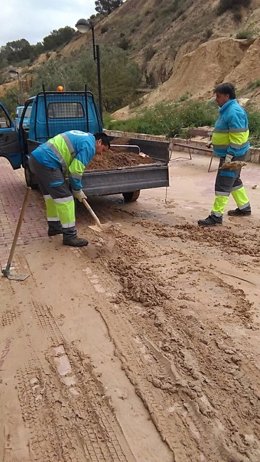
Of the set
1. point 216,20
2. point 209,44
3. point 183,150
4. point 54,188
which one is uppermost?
point 216,20

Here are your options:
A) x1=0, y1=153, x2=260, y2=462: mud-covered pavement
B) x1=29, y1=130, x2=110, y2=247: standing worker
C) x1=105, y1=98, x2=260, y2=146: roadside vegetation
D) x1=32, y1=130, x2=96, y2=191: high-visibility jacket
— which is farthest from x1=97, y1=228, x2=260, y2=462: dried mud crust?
x1=105, y1=98, x2=260, y2=146: roadside vegetation

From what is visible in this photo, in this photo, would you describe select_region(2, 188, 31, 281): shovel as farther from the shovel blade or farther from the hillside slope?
the hillside slope

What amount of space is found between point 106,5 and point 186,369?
8004 centimetres

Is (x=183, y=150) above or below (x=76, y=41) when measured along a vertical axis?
below

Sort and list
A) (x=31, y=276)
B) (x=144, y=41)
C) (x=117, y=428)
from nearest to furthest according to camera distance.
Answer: (x=117, y=428) < (x=31, y=276) < (x=144, y=41)

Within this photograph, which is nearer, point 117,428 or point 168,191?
point 117,428

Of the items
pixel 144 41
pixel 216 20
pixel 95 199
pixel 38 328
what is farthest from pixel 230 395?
pixel 144 41

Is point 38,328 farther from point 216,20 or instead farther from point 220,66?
point 216,20

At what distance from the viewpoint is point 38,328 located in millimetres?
3695

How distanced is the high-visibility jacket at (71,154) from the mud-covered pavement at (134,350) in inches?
37.2

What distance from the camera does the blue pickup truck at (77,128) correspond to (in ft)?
22.0

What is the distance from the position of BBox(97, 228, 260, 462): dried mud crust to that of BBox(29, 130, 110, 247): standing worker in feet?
4.69

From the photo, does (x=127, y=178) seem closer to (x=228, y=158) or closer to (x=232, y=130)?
(x=228, y=158)

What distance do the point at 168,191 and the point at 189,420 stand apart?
252 inches
